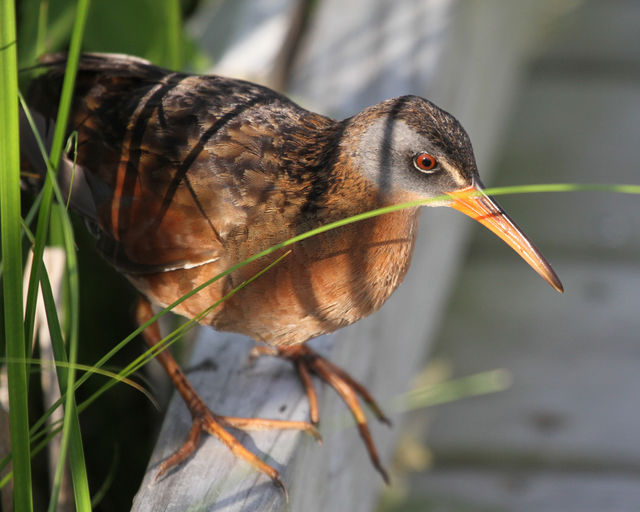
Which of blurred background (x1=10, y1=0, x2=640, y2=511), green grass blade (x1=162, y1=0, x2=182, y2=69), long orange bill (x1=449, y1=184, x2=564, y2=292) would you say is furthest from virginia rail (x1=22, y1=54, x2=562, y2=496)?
blurred background (x1=10, y1=0, x2=640, y2=511)

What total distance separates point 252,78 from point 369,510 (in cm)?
131

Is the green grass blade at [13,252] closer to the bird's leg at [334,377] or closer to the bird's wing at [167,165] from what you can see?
the bird's wing at [167,165]

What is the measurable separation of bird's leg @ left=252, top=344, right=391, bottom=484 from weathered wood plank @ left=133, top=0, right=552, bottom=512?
3 cm

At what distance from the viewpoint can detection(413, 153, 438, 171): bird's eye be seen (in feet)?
5.71

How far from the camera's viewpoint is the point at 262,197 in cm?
181

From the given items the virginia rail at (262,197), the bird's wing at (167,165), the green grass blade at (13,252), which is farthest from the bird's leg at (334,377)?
the green grass blade at (13,252)

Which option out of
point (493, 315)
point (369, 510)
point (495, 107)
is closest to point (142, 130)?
point (369, 510)

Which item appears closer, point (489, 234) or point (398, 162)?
point (398, 162)

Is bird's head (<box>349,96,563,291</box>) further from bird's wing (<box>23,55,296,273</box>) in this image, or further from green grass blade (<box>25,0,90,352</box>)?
green grass blade (<box>25,0,90,352</box>)

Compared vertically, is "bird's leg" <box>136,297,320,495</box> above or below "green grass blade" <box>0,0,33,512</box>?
below

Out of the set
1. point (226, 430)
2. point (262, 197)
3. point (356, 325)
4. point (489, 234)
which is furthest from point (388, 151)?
point (489, 234)

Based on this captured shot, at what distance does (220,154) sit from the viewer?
1.83 m

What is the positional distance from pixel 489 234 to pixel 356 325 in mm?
2046

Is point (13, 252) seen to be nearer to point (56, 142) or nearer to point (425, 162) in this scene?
point (56, 142)
